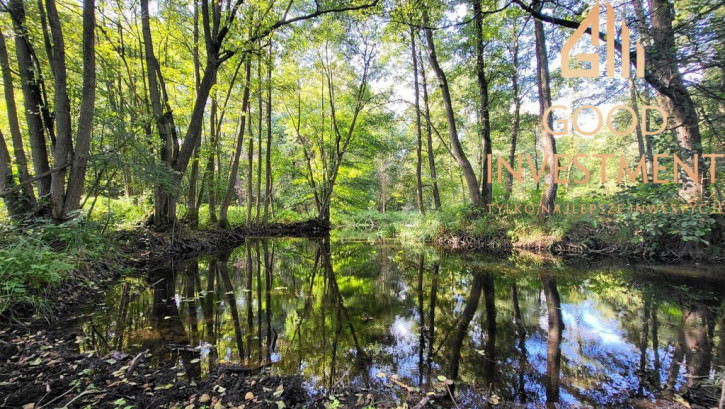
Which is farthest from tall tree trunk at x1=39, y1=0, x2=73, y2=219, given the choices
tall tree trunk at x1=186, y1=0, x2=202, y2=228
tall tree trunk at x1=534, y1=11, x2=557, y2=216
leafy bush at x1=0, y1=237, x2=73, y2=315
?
tall tree trunk at x1=534, y1=11, x2=557, y2=216

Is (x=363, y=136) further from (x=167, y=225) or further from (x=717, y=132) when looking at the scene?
(x=717, y=132)

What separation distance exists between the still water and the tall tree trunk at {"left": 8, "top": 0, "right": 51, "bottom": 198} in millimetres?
2964

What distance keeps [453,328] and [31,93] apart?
357 inches

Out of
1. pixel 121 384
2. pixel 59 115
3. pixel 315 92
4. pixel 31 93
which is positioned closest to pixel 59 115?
pixel 59 115

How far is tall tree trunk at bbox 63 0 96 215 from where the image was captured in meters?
5.17

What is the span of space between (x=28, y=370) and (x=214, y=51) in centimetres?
703

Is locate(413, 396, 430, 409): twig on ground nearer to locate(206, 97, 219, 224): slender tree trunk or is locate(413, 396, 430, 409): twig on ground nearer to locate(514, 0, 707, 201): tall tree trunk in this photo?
locate(514, 0, 707, 201): tall tree trunk

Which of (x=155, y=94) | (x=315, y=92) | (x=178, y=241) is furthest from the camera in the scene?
(x=315, y=92)

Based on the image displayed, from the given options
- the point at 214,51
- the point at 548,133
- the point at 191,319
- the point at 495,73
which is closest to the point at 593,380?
the point at 191,319

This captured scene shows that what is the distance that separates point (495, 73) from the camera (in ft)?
33.6

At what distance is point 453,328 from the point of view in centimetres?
357

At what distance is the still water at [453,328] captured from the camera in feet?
8.16

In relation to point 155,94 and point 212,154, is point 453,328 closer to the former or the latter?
point 155,94

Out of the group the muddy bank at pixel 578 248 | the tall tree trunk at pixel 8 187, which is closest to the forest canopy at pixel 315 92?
the tall tree trunk at pixel 8 187
